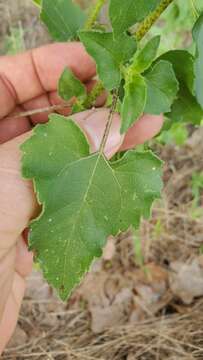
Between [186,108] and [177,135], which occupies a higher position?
[186,108]

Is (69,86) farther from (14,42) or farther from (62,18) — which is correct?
(14,42)

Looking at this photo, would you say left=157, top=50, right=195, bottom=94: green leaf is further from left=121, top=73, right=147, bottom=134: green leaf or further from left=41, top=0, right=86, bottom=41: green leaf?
left=41, top=0, right=86, bottom=41: green leaf

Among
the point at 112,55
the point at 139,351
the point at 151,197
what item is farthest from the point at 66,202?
the point at 139,351

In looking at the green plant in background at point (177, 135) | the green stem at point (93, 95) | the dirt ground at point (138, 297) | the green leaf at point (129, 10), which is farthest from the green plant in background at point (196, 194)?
the green leaf at point (129, 10)

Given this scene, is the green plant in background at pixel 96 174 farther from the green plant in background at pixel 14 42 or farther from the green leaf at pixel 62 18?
the green plant in background at pixel 14 42

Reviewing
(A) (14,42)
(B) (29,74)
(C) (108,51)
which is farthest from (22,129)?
(A) (14,42)

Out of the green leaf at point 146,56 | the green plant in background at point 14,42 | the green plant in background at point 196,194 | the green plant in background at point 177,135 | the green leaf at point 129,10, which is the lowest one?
the green plant in background at point 196,194

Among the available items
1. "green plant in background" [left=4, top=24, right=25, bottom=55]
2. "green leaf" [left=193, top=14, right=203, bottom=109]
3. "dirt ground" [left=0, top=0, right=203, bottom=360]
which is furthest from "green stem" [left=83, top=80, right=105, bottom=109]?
"green plant in background" [left=4, top=24, right=25, bottom=55]
